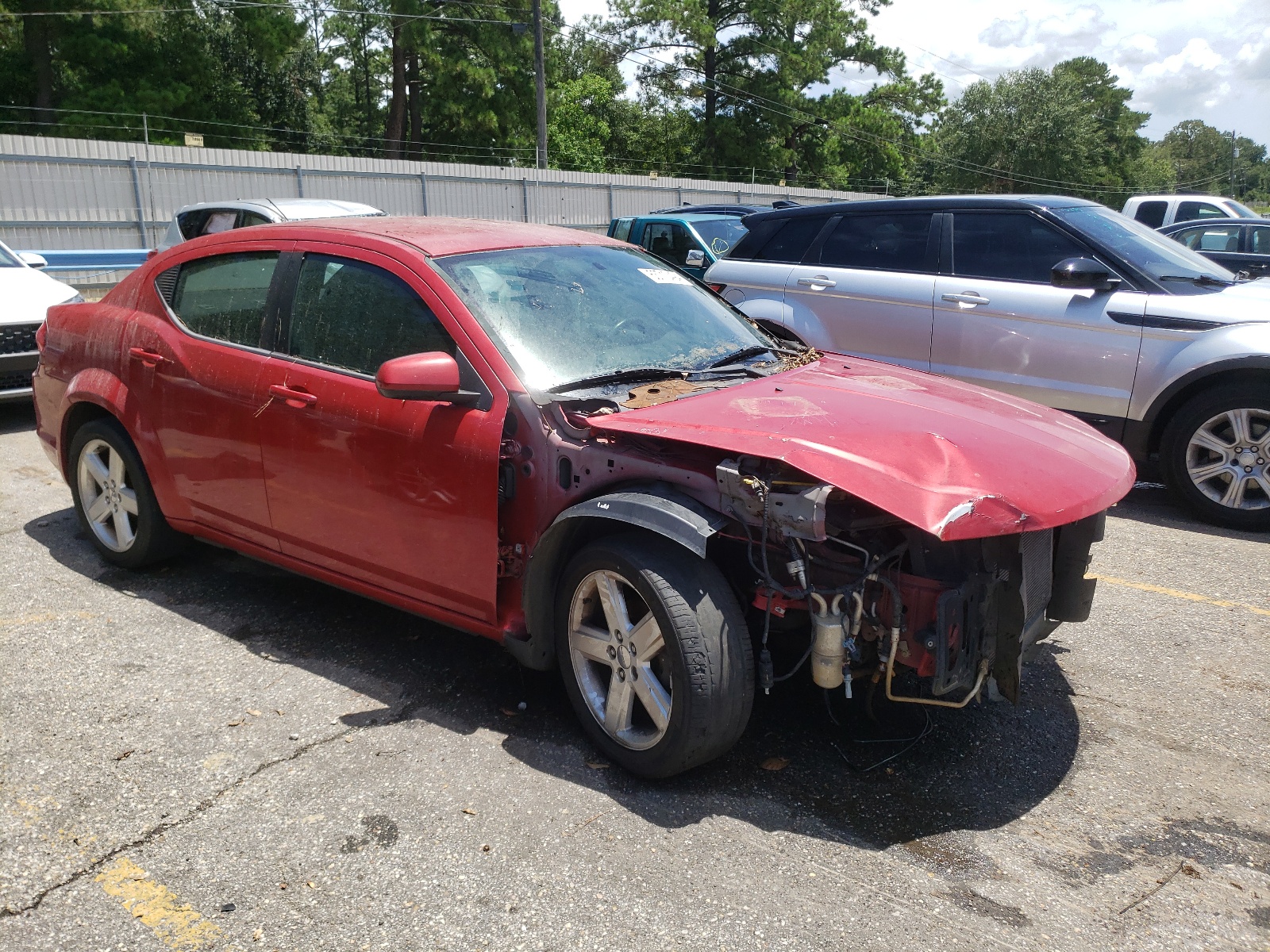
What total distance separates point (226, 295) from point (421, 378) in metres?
1.59

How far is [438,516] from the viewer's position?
11.7ft

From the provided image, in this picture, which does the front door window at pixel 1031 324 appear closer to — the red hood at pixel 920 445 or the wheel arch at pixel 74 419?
the red hood at pixel 920 445

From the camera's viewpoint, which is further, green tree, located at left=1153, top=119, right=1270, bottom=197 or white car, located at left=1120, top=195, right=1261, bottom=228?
green tree, located at left=1153, top=119, right=1270, bottom=197

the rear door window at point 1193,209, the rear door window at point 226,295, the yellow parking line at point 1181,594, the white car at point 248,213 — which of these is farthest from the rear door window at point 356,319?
the rear door window at point 1193,209

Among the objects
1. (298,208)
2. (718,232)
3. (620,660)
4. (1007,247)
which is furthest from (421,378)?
(718,232)

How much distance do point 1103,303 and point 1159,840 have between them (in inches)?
166

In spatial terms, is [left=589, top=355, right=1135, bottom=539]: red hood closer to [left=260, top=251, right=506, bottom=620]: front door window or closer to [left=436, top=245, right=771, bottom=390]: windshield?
[left=436, top=245, right=771, bottom=390]: windshield

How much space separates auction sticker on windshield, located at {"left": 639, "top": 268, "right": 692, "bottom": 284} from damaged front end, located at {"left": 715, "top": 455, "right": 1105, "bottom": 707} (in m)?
1.53

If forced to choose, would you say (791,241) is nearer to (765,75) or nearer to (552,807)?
(552,807)

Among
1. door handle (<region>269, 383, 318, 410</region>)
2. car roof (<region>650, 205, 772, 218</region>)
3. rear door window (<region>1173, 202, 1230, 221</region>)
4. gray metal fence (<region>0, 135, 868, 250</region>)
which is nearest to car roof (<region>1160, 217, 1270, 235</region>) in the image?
rear door window (<region>1173, 202, 1230, 221</region>)

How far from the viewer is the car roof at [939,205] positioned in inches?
269

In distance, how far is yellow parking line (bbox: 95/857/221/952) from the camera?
2547 millimetres

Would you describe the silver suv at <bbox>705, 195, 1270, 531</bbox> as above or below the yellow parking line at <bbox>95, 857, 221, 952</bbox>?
above

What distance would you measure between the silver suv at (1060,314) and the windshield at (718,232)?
19.6ft
